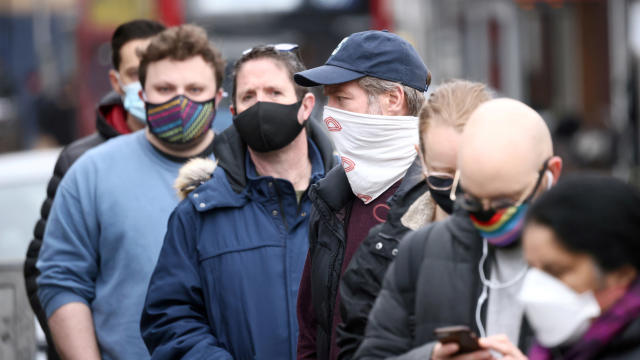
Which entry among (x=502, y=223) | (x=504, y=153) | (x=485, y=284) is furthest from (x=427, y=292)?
(x=504, y=153)

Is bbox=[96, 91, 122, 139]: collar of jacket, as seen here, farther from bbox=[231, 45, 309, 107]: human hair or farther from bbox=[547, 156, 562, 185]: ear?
bbox=[547, 156, 562, 185]: ear

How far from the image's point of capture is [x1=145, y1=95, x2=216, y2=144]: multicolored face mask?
4473mm

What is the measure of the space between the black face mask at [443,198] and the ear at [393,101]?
2.13 feet

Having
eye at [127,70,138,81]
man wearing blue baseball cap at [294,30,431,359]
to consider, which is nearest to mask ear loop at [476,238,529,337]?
man wearing blue baseball cap at [294,30,431,359]

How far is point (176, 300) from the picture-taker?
3.67 m

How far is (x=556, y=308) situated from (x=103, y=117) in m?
3.59

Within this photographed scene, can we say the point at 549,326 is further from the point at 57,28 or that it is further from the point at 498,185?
the point at 57,28

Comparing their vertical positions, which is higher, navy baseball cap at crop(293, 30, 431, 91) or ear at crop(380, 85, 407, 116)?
navy baseball cap at crop(293, 30, 431, 91)

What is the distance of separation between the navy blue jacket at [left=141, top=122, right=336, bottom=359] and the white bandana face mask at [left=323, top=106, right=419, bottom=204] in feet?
2.21

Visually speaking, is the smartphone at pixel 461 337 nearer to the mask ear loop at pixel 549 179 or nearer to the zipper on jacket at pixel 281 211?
the mask ear loop at pixel 549 179

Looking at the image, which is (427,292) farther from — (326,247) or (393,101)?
(393,101)

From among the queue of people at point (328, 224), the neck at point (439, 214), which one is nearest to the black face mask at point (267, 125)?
the queue of people at point (328, 224)

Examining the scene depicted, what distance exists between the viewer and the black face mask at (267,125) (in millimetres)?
3885

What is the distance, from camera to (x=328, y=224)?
3.17 meters
